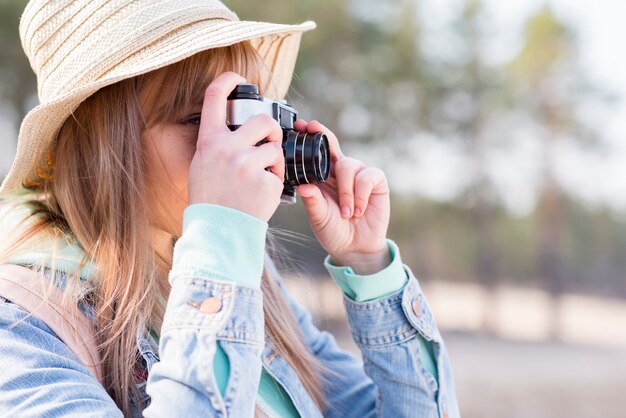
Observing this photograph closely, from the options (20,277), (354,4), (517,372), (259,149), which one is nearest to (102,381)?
(20,277)

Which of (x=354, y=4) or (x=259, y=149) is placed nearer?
(x=259, y=149)

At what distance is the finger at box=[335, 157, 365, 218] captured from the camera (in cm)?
120

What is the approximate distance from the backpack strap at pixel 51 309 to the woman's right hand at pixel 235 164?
0.74 feet

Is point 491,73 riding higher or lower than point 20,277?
higher

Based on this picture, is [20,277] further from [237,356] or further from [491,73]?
[491,73]

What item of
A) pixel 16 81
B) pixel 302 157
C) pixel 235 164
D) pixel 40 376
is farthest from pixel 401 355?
pixel 16 81

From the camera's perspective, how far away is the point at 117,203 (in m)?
1.00

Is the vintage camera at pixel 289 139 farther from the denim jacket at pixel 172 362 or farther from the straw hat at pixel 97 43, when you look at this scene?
the denim jacket at pixel 172 362

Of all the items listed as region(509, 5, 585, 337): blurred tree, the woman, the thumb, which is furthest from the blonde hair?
region(509, 5, 585, 337): blurred tree

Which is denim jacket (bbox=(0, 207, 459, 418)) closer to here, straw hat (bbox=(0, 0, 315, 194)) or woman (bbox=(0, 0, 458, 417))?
woman (bbox=(0, 0, 458, 417))

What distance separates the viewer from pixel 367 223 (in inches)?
48.5

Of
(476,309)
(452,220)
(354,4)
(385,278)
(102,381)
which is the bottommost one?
(102,381)

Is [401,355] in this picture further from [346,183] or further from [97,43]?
[97,43]

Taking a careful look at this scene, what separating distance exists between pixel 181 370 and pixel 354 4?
1043 centimetres
